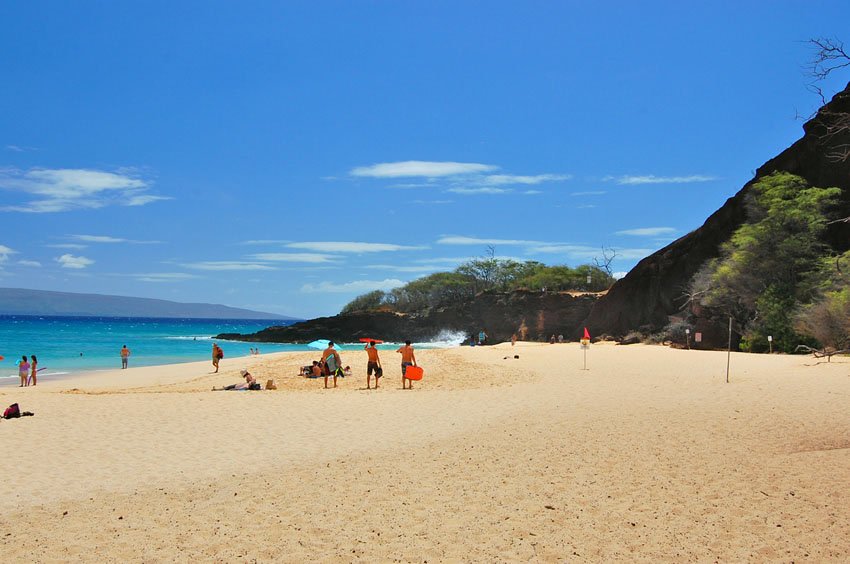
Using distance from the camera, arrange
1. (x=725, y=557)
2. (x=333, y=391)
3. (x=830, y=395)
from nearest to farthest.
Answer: (x=725, y=557) < (x=830, y=395) < (x=333, y=391)

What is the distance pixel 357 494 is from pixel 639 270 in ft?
178

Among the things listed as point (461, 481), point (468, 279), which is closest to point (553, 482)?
point (461, 481)

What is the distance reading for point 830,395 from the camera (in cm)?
1574

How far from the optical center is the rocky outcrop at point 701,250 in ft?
129

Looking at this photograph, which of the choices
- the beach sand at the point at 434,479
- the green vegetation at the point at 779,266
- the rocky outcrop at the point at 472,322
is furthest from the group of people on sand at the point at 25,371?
the rocky outcrop at the point at 472,322

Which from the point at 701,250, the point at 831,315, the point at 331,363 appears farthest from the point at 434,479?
the point at 701,250

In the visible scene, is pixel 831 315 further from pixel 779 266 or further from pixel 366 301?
pixel 366 301

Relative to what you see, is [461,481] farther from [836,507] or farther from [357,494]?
[836,507]

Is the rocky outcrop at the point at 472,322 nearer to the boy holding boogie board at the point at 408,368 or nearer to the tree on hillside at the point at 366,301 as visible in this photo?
the tree on hillside at the point at 366,301

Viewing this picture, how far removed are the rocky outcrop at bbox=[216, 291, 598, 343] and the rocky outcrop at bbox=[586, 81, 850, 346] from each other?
8.81 metres

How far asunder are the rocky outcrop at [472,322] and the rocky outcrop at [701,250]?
881cm

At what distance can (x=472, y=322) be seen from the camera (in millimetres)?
85750

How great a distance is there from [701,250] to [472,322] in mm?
38501

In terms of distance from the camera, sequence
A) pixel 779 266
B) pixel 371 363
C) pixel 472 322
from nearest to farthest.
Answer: pixel 371 363 → pixel 779 266 → pixel 472 322
